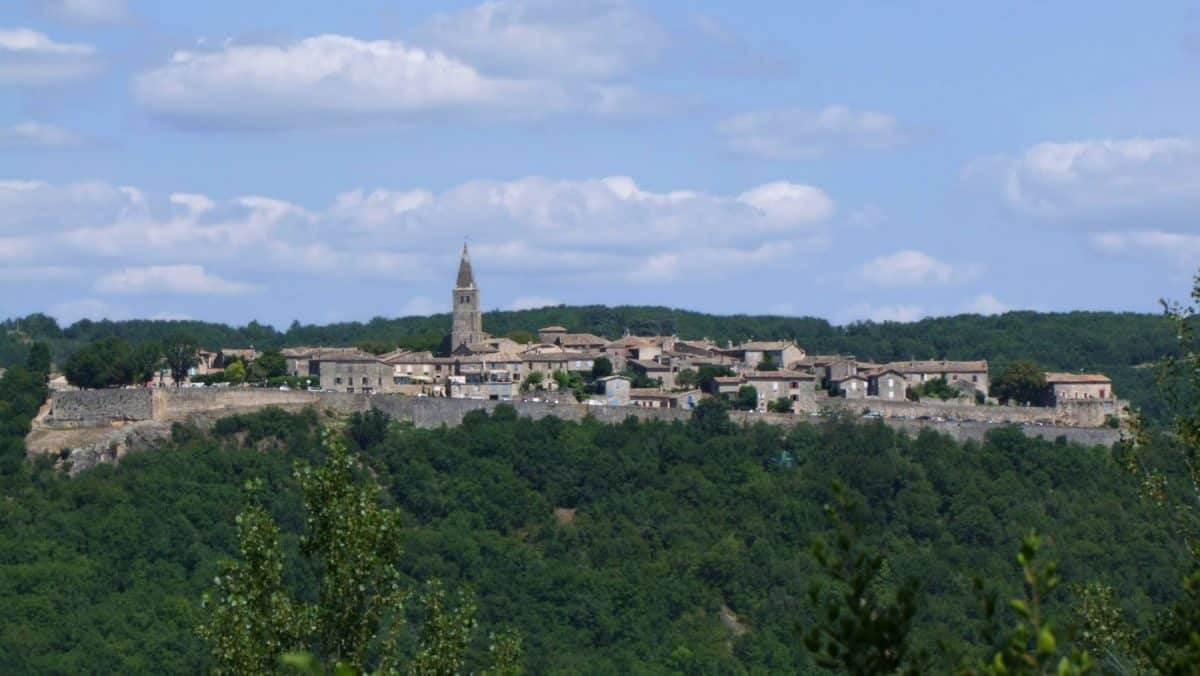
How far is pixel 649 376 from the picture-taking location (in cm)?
7512

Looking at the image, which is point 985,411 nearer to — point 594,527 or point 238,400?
point 594,527

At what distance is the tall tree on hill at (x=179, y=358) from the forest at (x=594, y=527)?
676cm

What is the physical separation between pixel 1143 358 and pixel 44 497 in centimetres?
5573

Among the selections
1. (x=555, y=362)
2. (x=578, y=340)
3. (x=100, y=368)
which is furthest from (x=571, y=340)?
(x=100, y=368)

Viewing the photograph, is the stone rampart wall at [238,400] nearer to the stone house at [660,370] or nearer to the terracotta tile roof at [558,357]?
the terracotta tile roof at [558,357]

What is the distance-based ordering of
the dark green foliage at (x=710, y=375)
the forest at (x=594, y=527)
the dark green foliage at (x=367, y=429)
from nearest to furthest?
the forest at (x=594, y=527), the dark green foliage at (x=367, y=429), the dark green foliage at (x=710, y=375)

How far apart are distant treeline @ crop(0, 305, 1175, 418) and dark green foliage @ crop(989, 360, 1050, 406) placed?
706 inches

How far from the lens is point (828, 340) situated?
107 meters

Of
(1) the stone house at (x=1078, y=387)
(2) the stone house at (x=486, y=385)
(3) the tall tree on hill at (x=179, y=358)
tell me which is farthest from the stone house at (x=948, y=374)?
(3) the tall tree on hill at (x=179, y=358)

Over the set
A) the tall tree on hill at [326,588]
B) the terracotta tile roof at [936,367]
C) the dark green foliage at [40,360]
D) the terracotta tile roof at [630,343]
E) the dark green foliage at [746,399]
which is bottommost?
the tall tree on hill at [326,588]

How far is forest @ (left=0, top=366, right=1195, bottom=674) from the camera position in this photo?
56094 mm

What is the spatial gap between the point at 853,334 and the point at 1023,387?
117 ft

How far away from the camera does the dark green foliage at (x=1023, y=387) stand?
7475 cm

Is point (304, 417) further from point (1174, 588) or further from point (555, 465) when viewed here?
point (1174, 588)
